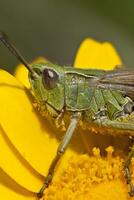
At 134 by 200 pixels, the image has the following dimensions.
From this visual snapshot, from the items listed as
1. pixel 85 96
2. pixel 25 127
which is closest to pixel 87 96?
pixel 85 96

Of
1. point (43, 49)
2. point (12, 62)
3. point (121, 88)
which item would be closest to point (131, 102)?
point (121, 88)

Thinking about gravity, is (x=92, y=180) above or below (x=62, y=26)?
above

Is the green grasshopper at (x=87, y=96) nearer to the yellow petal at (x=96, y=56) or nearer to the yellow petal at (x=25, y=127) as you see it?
the yellow petal at (x=25, y=127)

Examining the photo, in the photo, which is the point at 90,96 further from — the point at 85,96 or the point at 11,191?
the point at 11,191

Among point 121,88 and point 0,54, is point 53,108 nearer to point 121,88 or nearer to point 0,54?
point 121,88

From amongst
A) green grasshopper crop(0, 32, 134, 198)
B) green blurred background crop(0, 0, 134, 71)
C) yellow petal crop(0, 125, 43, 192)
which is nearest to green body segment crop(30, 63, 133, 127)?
green grasshopper crop(0, 32, 134, 198)
